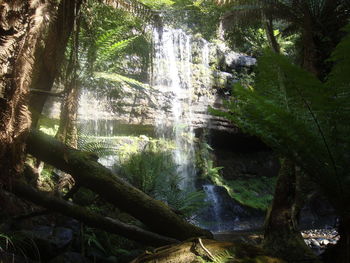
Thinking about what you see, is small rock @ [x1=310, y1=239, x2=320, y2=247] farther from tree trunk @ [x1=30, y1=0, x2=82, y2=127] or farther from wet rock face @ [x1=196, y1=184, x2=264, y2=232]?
tree trunk @ [x1=30, y1=0, x2=82, y2=127]

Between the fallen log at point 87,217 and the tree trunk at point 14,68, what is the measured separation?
594mm

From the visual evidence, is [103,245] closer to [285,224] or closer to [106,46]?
[285,224]

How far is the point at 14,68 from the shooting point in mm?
1616

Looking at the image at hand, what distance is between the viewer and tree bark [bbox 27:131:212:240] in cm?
241

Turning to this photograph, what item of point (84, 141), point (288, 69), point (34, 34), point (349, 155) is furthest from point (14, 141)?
point (84, 141)

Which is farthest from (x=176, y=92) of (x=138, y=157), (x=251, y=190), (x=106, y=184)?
(x=106, y=184)

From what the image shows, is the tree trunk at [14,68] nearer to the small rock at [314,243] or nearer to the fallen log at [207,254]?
the fallen log at [207,254]

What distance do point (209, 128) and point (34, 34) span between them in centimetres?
946

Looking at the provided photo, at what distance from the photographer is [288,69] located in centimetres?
187

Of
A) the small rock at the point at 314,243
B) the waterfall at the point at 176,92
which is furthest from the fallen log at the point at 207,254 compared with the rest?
the waterfall at the point at 176,92

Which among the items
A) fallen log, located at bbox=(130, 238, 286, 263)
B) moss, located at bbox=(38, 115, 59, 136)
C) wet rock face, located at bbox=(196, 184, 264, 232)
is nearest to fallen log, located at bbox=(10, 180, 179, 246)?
fallen log, located at bbox=(130, 238, 286, 263)

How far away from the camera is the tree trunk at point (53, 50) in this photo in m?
2.70

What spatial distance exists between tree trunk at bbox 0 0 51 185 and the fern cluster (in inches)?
50.3

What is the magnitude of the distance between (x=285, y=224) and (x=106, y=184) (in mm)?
1710
